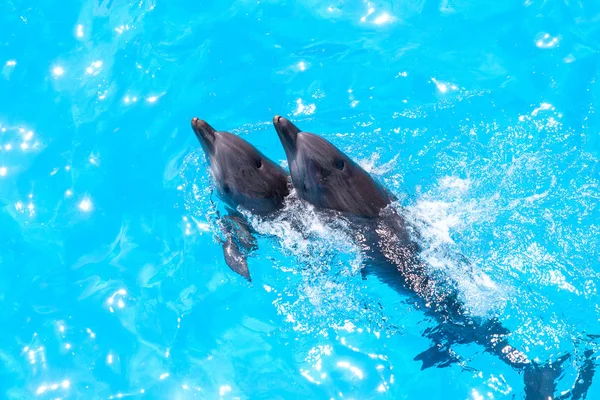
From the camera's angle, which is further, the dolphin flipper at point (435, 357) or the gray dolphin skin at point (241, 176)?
the gray dolphin skin at point (241, 176)

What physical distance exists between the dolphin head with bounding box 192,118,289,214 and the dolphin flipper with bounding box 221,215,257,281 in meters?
0.31

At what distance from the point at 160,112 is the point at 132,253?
219 cm

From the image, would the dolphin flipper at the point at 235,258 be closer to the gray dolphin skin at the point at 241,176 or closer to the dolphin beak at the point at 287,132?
the gray dolphin skin at the point at 241,176

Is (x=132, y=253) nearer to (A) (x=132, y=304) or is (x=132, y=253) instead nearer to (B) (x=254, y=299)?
(A) (x=132, y=304)

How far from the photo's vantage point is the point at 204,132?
24.1ft

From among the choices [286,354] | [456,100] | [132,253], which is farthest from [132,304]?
[456,100]

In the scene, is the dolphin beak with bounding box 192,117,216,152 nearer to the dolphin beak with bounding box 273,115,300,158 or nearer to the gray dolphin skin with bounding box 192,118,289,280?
the gray dolphin skin with bounding box 192,118,289,280

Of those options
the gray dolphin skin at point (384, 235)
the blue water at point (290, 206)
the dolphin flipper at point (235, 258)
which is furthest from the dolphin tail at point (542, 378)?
the dolphin flipper at point (235, 258)

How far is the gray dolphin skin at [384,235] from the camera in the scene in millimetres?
6930

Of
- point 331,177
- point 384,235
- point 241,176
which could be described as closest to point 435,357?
point 384,235

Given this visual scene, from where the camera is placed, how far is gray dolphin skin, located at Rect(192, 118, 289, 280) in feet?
23.9

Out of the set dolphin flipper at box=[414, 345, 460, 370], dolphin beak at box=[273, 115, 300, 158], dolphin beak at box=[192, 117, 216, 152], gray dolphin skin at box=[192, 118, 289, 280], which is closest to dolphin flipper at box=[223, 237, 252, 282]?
gray dolphin skin at box=[192, 118, 289, 280]

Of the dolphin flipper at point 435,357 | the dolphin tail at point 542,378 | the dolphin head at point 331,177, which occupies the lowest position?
the dolphin tail at point 542,378

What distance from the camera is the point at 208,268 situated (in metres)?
7.97
